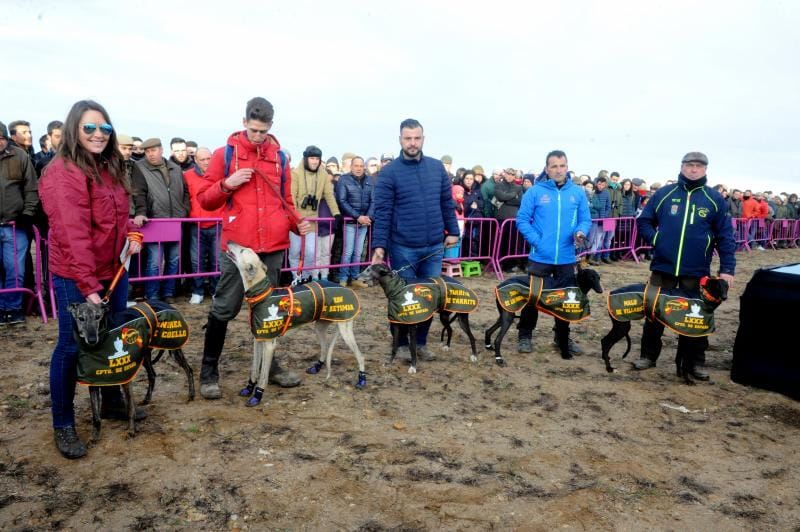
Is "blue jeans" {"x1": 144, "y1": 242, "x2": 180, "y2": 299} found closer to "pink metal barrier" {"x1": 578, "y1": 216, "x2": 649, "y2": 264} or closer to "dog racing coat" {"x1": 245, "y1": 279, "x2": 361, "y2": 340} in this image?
"dog racing coat" {"x1": 245, "y1": 279, "x2": 361, "y2": 340}

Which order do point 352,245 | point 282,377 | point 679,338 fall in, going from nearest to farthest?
point 282,377
point 679,338
point 352,245

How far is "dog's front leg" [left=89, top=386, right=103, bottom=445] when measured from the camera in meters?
3.70

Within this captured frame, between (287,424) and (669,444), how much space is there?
281 centimetres

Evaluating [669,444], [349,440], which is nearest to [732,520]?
[669,444]

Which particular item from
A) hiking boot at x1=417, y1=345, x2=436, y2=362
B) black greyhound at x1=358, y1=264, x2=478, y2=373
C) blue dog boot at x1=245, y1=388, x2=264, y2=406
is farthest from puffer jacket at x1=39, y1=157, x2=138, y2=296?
hiking boot at x1=417, y1=345, x2=436, y2=362

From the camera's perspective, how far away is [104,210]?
3426 millimetres

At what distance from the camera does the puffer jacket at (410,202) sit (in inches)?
211

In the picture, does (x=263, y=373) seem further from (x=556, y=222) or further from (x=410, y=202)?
(x=556, y=222)

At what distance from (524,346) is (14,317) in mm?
5862

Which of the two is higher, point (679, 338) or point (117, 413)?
point (679, 338)

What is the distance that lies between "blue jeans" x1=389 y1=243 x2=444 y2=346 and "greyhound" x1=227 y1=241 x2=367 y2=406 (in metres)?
0.80

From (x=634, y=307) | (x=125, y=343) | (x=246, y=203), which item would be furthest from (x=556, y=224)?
(x=125, y=343)

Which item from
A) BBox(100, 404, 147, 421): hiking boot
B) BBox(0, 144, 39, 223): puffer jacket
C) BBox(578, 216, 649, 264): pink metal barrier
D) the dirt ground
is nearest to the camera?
the dirt ground

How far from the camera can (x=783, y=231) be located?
67.9ft
